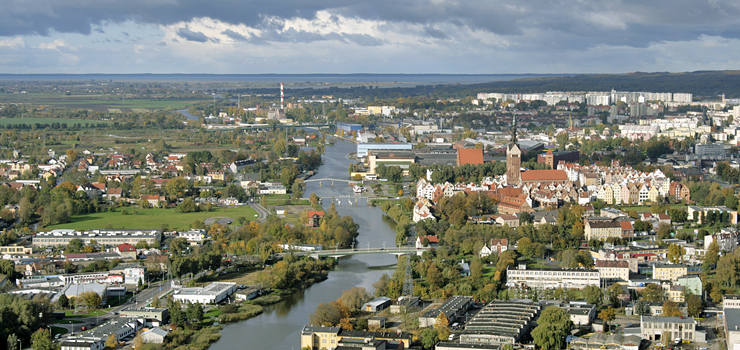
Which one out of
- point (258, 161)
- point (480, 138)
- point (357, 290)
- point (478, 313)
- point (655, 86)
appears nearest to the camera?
point (478, 313)

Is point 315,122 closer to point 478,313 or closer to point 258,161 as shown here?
point 258,161

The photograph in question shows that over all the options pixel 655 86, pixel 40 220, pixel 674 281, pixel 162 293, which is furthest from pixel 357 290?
pixel 655 86

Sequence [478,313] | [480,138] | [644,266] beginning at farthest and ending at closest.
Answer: [480,138] < [644,266] < [478,313]

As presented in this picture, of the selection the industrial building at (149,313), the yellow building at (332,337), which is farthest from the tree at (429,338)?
the industrial building at (149,313)

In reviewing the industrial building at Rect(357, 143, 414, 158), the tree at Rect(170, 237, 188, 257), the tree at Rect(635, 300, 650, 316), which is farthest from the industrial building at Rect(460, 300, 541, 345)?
the industrial building at Rect(357, 143, 414, 158)

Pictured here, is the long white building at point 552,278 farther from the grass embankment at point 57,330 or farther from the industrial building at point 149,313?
the grass embankment at point 57,330

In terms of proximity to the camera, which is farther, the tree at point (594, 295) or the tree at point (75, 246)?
the tree at point (75, 246)

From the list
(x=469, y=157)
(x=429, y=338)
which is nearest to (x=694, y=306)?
(x=429, y=338)

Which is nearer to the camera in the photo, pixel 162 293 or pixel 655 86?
pixel 162 293
